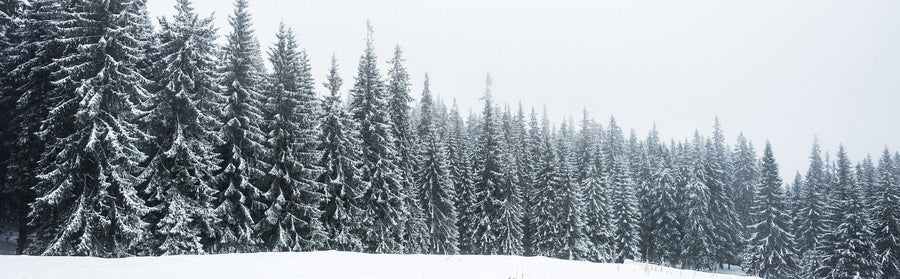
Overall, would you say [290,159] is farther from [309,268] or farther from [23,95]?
[309,268]

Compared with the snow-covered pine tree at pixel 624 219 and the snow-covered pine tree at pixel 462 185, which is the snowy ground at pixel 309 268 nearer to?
the snow-covered pine tree at pixel 462 185

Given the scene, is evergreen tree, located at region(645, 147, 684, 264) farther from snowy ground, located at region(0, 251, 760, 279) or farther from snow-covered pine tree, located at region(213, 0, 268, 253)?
snowy ground, located at region(0, 251, 760, 279)

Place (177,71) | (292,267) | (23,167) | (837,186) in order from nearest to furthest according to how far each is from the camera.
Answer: (292,267)
(23,167)
(177,71)
(837,186)

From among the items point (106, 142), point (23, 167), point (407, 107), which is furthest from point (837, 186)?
point (23, 167)

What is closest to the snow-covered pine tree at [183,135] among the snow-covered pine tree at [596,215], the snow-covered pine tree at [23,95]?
the snow-covered pine tree at [23,95]

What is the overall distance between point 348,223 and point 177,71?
43.2 ft

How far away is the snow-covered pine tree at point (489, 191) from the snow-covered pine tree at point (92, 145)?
30539 mm

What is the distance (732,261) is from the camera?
63.7 meters

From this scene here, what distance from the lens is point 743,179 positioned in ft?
238

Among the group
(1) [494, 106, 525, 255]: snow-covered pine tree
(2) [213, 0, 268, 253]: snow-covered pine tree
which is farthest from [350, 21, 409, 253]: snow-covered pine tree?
(1) [494, 106, 525, 255]: snow-covered pine tree

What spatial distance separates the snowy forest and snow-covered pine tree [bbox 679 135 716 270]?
5.78 meters

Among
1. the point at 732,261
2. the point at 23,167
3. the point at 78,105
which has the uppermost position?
the point at 78,105

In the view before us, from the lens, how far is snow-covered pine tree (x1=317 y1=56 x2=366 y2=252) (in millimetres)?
31250

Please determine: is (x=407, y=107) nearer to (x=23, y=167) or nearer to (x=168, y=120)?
(x=168, y=120)
